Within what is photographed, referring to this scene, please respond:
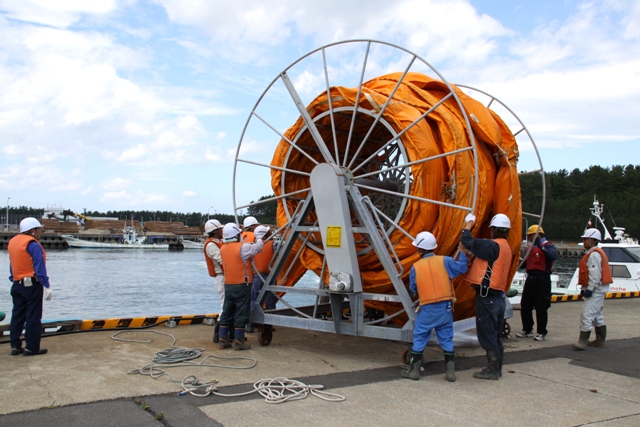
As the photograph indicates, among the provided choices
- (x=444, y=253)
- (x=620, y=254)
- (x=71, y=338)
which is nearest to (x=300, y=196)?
(x=444, y=253)

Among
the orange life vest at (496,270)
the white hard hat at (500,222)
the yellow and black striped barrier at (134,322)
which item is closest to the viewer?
the orange life vest at (496,270)

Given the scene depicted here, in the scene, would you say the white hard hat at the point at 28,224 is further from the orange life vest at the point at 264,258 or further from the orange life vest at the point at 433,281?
the orange life vest at the point at 433,281

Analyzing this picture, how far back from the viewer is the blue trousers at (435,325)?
241 inches

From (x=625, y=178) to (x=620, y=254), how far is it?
7741cm

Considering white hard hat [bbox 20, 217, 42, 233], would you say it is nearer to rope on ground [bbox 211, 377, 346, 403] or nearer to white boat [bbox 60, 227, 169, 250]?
rope on ground [bbox 211, 377, 346, 403]

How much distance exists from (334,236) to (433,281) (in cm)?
146

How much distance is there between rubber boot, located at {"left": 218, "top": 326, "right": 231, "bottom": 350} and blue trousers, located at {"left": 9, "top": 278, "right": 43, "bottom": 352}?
2087 mm

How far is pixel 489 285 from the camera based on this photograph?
6.35m

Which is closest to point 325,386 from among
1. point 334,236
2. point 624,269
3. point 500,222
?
point 334,236

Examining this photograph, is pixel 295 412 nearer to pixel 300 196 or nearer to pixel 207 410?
pixel 207 410

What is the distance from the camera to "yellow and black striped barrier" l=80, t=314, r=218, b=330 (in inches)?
330

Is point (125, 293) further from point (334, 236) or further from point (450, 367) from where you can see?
point (450, 367)

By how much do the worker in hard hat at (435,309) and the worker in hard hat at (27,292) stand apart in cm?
413

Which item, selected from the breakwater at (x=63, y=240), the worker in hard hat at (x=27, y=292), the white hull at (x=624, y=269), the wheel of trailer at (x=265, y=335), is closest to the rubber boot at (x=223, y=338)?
the wheel of trailer at (x=265, y=335)
